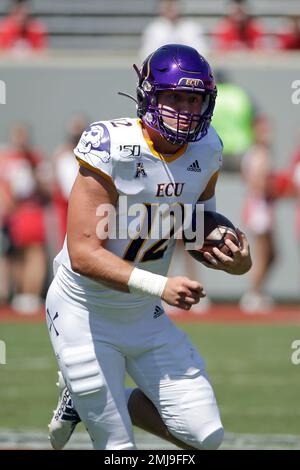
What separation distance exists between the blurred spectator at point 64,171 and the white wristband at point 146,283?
22.1 ft

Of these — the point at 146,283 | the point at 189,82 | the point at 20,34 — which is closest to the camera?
the point at 146,283

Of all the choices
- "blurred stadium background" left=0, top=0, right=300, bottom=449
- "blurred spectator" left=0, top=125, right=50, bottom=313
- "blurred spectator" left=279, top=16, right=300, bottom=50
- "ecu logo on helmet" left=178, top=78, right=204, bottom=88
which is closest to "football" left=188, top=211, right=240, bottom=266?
"ecu logo on helmet" left=178, top=78, right=204, bottom=88

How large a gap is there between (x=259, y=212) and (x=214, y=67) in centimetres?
157

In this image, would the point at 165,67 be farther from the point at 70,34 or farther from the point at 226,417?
the point at 70,34

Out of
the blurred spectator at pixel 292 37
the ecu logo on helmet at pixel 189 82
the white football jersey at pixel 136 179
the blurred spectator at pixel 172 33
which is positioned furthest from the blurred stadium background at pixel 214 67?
the ecu logo on helmet at pixel 189 82

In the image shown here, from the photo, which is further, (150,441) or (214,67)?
(214,67)

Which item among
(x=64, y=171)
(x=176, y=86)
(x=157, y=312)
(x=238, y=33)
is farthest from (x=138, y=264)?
(x=238, y=33)

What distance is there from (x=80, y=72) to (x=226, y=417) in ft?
20.3

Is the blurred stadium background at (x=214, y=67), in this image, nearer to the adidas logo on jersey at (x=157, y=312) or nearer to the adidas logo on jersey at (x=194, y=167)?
the adidas logo on jersey at (x=157, y=312)

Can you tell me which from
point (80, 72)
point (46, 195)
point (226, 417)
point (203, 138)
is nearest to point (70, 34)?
point (80, 72)

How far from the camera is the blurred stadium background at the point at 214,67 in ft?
24.8

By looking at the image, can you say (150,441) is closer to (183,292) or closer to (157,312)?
(157,312)

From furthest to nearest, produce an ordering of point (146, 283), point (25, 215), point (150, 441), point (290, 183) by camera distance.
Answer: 1. point (290, 183)
2. point (25, 215)
3. point (150, 441)
4. point (146, 283)

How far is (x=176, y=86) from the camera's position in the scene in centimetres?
397
